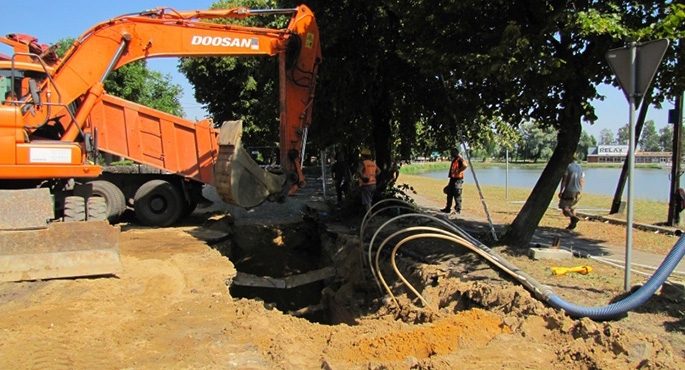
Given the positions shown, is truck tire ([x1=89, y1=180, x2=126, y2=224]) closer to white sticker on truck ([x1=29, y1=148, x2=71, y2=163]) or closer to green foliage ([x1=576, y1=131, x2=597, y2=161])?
white sticker on truck ([x1=29, y1=148, x2=71, y2=163])

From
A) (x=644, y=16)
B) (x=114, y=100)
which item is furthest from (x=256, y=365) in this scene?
(x=114, y=100)

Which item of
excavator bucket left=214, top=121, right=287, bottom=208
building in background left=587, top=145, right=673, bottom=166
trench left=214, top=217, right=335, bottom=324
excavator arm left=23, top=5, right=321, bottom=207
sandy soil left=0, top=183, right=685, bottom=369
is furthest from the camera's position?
building in background left=587, top=145, right=673, bottom=166

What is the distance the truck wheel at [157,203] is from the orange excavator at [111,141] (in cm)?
2

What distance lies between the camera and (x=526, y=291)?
5.59 meters

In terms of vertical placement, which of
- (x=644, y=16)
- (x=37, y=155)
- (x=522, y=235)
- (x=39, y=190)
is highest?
(x=644, y=16)

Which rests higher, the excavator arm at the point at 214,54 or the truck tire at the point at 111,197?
the excavator arm at the point at 214,54

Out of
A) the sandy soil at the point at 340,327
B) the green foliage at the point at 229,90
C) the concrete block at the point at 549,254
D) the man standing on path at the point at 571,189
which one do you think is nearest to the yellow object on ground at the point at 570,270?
the sandy soil at the point at 340,327

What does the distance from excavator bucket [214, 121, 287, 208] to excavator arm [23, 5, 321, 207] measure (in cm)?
2

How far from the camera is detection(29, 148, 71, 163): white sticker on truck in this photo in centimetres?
711

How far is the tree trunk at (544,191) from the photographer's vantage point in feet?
25.9

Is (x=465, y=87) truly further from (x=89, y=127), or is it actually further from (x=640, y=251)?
(x=89, y=127)

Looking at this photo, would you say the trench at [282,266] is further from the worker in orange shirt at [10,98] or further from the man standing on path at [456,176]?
the worker in orange shirt at [10,98]

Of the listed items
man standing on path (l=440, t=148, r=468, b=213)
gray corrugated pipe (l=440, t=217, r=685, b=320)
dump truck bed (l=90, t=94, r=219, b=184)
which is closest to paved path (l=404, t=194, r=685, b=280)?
man standing on path (l=440, t=148, r=468, b=213)

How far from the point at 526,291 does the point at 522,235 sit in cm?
284
